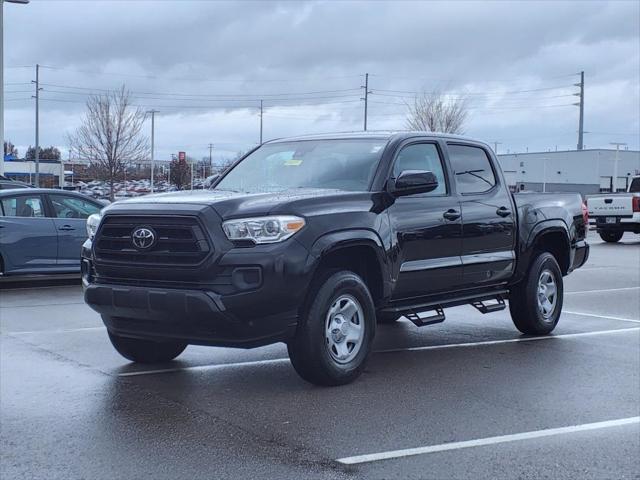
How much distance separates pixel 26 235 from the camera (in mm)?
12609

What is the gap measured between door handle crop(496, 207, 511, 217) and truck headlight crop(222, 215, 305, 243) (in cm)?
311

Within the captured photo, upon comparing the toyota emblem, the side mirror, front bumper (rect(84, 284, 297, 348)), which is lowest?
front bumper (rect(84, 284, 297, 348))

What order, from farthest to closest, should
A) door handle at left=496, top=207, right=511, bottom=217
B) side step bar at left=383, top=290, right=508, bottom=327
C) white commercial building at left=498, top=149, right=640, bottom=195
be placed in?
1. white commercial building at left=498, top=149, right=640, bottom=195
2. door handle at left=496, top=207, right=511, bottom=217
3. side step bar at left=383, top=290, right=508, bottom=327

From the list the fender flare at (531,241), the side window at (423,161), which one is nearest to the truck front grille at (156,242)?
the side window at (423,161)

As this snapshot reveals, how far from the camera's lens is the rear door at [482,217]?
7.84 meters

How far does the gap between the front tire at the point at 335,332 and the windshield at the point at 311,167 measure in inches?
39.0

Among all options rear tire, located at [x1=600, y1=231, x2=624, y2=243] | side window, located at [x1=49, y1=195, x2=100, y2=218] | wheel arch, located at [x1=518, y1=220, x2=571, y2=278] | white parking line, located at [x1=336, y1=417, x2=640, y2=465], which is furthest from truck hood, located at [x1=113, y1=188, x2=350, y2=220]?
rear tire, located at [x1=600, y1=231, x2=624, y2=243]

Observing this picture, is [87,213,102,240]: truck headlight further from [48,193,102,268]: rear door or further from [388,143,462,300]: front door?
[48,193,102,268]: rear door

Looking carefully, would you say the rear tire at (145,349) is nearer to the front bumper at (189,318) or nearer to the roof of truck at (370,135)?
the front bumper at (189,318)

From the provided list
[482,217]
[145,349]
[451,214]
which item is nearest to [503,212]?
[482,217]

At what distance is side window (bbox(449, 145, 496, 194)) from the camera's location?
317 inches

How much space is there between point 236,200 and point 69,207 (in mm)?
7996

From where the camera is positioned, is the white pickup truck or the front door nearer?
the front door

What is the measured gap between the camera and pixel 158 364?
732cm
